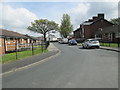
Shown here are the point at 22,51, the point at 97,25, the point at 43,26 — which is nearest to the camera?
the point at 22,51

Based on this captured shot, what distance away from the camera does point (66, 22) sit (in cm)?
7550

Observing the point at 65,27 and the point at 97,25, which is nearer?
the point at 97,25

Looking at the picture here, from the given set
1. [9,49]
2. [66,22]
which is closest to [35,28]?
[66,22]

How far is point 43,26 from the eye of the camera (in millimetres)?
74000

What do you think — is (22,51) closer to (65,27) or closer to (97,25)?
(97,25)

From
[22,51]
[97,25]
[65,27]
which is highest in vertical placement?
[65,27]

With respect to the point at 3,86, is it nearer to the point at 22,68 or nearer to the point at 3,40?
the point at 22,68

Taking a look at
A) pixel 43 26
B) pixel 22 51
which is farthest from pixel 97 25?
pixel 22 51

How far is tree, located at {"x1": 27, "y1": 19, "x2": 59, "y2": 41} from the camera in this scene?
73062 mm

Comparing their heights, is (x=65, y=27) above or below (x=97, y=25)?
above

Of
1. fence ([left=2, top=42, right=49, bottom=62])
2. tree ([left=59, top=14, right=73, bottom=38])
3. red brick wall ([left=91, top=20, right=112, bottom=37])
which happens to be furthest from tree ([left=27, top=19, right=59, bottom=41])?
fence ([left=2, top=42, right=49, bottom=62])

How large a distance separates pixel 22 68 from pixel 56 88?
4.11 meters

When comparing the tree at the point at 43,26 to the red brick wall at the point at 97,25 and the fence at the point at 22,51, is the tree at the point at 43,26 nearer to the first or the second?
the red brick wall at the point at 97,25

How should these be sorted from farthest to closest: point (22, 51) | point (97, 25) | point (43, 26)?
1. point (43, 26)
2. point (97, 25)
3. point (22, 51)
